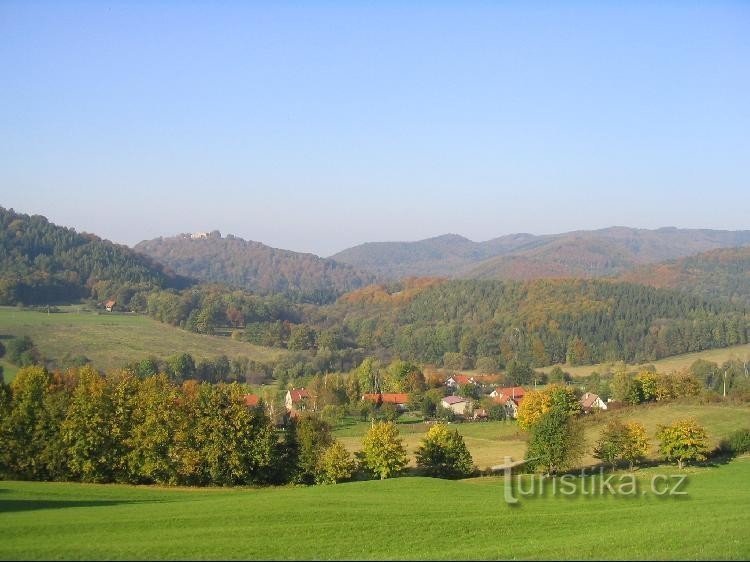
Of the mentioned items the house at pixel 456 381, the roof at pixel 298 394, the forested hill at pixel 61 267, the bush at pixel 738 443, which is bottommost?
the house at pixel 456 381

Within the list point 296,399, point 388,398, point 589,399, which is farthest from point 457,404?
point 296,399

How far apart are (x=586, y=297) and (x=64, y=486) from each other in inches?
4692

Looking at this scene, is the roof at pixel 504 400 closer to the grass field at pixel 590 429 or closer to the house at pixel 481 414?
the house at pixel 481 414

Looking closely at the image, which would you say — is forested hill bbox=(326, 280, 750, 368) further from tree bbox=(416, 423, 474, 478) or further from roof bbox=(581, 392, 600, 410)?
tree bbox=(416, 423, 474, 478)

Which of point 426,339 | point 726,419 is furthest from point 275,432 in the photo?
point 426,339

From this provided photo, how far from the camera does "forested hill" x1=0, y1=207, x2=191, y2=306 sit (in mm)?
118875

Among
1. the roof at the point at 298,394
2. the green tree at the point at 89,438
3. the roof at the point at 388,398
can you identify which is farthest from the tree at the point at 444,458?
the roof at the point at 298,394

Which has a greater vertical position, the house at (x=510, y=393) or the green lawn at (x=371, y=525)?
the green lawn at (x=371, y=525)

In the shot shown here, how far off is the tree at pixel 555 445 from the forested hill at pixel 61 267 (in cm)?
9428

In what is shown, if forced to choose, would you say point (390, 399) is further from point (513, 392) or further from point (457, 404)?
point (513, 392)

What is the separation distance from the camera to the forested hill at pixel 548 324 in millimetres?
116125

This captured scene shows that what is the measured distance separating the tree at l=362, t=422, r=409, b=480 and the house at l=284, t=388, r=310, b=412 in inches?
1385

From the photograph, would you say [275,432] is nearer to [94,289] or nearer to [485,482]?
[485,482]

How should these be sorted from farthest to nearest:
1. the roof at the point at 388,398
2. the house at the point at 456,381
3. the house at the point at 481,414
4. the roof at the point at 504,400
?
the house at the point at 456,381
the roof at the point at 504,400
the roof at the point at 388,398
the house at the point at 481,414
